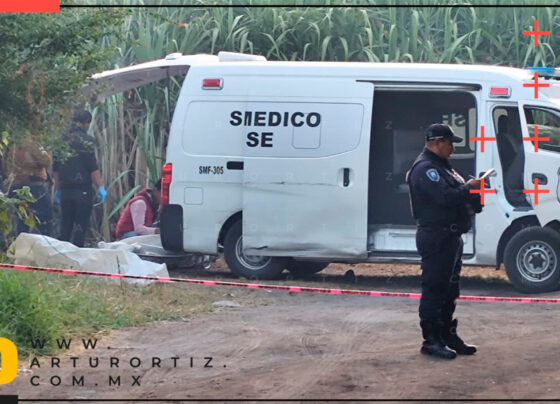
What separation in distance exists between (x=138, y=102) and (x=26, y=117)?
508 cm

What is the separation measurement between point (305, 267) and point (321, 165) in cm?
184

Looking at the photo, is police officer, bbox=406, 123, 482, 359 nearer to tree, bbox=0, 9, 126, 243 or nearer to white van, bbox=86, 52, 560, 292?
white van, bbox=86, 52, 560, 292

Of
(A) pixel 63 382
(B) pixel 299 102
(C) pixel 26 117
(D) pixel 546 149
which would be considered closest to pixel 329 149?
(B) pixel 299 102

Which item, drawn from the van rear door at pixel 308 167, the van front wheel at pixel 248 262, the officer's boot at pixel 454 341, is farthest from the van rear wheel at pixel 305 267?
the officer's boot at pixel 454 341

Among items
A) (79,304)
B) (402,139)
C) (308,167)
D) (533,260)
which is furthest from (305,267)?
(79,304)

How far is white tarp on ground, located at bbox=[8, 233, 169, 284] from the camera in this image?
38.6 feet

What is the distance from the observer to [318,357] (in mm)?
8391

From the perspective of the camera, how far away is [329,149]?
1248 centimetres

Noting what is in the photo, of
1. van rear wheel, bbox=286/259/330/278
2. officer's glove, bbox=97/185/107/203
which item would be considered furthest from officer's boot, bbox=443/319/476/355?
officer's glove, bbox=97/185/107/203

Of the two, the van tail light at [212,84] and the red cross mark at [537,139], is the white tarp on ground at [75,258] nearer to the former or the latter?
the van tail light at [212,84]

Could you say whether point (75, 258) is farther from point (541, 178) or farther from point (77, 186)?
point (541, 178)

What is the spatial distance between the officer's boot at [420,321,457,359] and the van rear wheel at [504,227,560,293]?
4.14 m

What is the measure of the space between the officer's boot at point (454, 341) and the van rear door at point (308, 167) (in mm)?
4058

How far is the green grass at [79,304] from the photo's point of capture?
28.0ft
